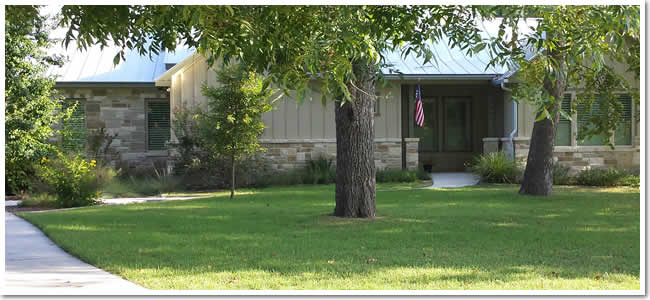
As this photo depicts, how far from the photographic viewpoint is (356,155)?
423 inches

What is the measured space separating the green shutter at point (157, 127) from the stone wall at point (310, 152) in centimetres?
384

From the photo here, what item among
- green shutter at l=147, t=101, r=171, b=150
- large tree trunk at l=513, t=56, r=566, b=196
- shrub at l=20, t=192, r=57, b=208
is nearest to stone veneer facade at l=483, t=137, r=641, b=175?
large tree trunk at l=513, t=56, r=566, b=196

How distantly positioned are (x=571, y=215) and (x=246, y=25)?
24.2 ft

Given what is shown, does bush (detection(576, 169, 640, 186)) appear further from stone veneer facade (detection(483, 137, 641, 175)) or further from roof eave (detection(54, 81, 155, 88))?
roof eave (detection(54, 81, 155, 88))

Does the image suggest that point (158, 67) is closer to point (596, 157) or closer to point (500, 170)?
point (500, 170)

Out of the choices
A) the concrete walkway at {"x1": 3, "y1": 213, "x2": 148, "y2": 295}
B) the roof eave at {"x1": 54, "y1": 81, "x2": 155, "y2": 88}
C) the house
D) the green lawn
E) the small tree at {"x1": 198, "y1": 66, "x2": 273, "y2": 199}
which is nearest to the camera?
the concrete walkway at {"x1": 3, "y1": 213, "x2": 148, "y2": 295}

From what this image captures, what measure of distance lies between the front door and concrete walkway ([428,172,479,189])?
114 cm

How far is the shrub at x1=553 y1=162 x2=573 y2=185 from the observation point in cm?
1812

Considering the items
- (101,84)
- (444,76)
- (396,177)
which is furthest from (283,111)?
(101,84)

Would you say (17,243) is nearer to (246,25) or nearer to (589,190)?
(246,25)

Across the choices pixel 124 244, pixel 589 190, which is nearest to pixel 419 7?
pixel 124 244

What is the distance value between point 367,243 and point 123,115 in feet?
Result: 46.2

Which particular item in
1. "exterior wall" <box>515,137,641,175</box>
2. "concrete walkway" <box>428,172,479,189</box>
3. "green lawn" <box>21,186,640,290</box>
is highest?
"exterior wall" <box>515,137,641,175</box>

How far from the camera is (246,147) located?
15062 mm
